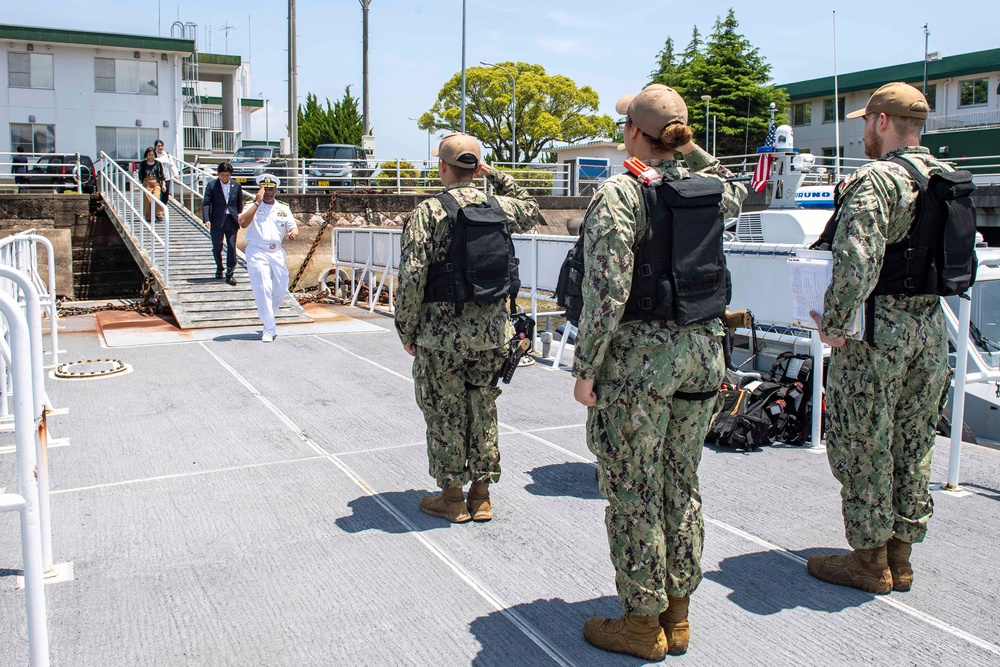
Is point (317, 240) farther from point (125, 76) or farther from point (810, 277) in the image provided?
point (810, 277)

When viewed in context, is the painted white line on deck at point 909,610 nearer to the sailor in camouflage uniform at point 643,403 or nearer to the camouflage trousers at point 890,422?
the camouflage trousers at point 890,422

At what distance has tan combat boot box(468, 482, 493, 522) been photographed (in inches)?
175

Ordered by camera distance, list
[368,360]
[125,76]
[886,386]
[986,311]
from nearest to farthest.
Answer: [886,386] < [986,311] < [368,360] < [125,76]

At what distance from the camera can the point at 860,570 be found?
367 cm

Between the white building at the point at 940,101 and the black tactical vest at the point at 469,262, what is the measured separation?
3710 centimetres

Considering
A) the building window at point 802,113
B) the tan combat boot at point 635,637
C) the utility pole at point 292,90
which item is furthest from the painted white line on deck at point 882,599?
the building window at point 802,113

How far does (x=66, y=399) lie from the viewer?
718 cm

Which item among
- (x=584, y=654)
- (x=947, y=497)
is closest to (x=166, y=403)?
(x=584, y=654)

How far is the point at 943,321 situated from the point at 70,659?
3.72 m

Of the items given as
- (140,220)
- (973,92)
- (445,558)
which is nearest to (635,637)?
(445,558)

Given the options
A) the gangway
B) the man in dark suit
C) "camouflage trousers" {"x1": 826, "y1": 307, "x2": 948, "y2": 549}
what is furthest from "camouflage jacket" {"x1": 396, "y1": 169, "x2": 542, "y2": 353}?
the man in dark suit

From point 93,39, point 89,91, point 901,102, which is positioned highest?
point 93,39

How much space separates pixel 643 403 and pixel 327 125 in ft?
170

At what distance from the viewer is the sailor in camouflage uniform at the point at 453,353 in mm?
4262
